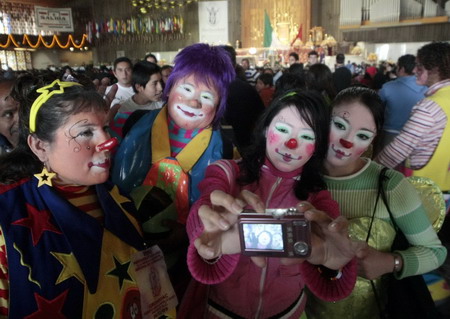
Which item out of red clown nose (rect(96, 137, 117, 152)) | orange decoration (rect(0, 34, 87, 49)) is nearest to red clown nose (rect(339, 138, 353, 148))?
red clown nose (rect(96, 137, 117, 152))

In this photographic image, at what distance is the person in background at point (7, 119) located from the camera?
1822mm

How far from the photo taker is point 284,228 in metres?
0.89

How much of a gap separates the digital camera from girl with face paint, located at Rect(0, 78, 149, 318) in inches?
19.5

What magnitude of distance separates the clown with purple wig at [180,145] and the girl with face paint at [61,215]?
0.40 meters

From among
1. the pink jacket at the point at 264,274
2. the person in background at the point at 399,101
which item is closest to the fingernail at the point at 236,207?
the pink jacket at the point at 264,274

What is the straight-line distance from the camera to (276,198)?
1.26m

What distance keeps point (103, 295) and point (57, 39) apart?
677 inches

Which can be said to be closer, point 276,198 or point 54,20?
point 276,198

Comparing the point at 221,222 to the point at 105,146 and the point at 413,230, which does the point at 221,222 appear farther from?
the point at 413,230

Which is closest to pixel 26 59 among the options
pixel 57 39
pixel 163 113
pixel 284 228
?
pixel 57 39

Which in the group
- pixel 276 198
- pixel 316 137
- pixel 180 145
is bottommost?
pixel 276 198

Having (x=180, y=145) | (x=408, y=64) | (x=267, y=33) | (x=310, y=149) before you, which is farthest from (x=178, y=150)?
(x=267, y=33)

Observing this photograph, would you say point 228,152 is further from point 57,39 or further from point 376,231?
point 57,39

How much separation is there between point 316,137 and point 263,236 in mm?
479
